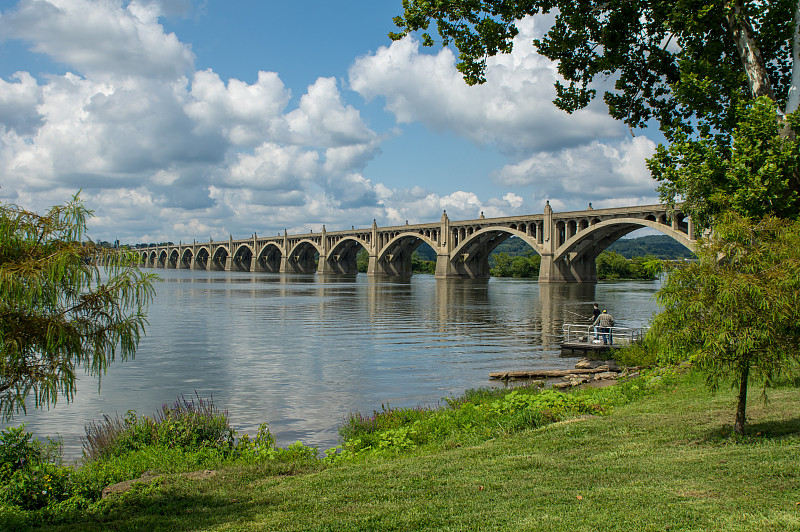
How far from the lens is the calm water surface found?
48.8ft

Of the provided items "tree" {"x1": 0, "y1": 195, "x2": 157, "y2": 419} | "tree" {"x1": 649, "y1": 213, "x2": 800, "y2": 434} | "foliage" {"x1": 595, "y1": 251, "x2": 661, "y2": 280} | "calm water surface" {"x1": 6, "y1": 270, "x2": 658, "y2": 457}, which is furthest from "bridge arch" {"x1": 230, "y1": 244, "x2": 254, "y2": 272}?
"tree" {"x1": 0, "y1": 195, "x2": 157, "y2": 419}

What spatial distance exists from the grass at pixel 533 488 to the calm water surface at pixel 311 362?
4118mm

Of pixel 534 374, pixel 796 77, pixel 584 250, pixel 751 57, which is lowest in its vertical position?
pixel 534 374

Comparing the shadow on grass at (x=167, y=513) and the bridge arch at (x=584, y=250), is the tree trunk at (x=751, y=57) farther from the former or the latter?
the bridge arch at (x=584, y=250)

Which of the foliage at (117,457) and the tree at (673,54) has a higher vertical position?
the tree at (673,54)

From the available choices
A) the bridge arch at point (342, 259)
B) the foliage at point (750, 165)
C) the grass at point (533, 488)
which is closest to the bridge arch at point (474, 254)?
the bridge arch at point (342, 259)

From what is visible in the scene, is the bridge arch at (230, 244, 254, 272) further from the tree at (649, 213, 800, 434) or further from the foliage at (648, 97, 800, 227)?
the tree at (649, 213, 800, 434)

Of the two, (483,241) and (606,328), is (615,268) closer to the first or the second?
(483,241)

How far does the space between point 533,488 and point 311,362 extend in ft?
54.3

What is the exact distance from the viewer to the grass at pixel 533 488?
19.2 ft

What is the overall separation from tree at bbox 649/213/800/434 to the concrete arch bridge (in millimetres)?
40710

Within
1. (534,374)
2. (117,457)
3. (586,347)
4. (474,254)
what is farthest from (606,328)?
(474,254)

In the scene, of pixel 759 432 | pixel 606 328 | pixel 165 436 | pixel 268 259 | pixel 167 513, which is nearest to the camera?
pixel 167 513

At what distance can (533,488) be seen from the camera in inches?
271
